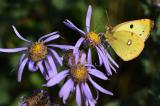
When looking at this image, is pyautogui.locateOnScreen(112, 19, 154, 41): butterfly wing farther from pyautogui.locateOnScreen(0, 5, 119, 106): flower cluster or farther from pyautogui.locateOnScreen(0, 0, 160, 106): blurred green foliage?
pyautogui.locateOnScreen(0, 0, 160, 106): blurred green foliage

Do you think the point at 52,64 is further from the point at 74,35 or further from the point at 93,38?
the point at 74,35

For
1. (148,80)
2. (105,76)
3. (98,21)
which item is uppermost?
(98,21)

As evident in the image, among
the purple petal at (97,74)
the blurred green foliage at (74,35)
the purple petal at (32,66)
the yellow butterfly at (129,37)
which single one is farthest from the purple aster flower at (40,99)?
the blurred green foliage at (74,35)

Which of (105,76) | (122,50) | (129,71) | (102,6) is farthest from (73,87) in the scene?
(102,6)

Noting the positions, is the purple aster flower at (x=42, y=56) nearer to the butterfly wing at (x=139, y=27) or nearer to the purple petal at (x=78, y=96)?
the purple petal at (x=78, y=96)

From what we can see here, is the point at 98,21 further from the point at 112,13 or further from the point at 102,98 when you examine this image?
the point at 102,98

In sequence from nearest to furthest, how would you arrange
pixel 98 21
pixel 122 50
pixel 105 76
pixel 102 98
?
pixel 105 76 < pixel 122 50 < pixel 102 98 < pixel 98 21

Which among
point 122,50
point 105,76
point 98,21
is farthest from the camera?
point 98,21
